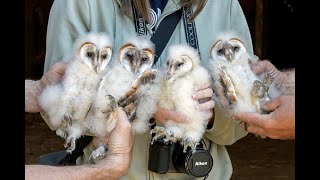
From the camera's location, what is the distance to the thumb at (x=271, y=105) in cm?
160

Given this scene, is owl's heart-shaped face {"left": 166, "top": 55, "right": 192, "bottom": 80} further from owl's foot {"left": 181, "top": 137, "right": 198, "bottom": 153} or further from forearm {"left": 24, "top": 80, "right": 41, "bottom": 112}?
forearm {"left": 24, "top": 80, "right": 41, "bottom": 112}

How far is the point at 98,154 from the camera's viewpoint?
64.0 inches

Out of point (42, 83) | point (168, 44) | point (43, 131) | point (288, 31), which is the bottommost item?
point (43, 131)

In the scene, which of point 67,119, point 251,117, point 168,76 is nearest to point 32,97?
point 67,119

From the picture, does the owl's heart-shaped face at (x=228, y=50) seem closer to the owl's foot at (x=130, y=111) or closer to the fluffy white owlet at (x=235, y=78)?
the fluffy white owlet at (x=235, y=78)

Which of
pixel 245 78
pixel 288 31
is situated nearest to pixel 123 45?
pixel 245 78

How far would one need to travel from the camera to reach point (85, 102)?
160cm

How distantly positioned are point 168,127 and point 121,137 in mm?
150

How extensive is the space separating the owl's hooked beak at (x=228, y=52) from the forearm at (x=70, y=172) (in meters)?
0.42

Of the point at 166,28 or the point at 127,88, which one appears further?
the point at 166,28

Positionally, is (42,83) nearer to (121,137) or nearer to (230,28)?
(121,137)

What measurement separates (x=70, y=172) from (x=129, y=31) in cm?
46

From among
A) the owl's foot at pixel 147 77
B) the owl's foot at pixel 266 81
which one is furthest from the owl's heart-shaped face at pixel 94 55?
the owl's foot at pixel 266 81

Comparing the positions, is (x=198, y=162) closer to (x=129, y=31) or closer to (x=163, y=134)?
(x=163, y=134)
